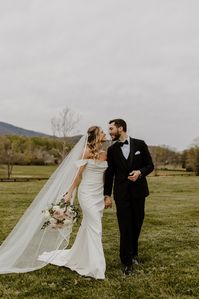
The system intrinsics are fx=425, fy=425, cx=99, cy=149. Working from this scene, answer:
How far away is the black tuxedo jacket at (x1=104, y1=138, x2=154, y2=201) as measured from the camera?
7.79 metres

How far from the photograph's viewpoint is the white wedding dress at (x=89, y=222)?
24.5 feet

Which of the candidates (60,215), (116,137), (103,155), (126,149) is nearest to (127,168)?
(126,149)

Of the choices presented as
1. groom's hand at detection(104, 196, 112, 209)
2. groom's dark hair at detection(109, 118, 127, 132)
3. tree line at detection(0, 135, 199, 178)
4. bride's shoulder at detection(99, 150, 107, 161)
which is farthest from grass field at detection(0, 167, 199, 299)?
tree line at detection(0, 135, 199, 178)

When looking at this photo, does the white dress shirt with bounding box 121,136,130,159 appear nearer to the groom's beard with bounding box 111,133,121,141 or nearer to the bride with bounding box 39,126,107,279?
the groom's beard with bounding box 111,133,121,141

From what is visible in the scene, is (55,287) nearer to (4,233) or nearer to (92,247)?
(92,247)

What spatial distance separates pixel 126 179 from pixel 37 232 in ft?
6.37

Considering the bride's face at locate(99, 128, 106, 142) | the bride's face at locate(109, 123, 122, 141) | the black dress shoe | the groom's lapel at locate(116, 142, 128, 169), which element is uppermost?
the bride's face at locate(109, 123, 122, 141)

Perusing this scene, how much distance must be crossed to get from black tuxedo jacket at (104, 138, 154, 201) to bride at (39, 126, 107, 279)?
163mm

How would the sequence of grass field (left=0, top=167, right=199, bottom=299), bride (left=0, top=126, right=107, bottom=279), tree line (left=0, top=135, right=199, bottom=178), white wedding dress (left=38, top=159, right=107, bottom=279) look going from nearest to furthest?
grass field (left=0, top=167, right=199, bottom=299) → white wedding dress (left=38, top=159, right=107, bottom=279) → bride (left=0, top=126, right=107, bottom=279) → tree line (left=0, top=135, right=199, bottom=178)

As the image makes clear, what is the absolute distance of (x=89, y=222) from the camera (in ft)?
25.0

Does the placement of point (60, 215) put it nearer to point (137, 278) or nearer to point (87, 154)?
point (87, 154)

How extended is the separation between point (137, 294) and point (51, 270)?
198 centimetres

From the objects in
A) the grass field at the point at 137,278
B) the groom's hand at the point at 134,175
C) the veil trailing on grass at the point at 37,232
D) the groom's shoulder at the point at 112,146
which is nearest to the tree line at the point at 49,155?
the grass field at the point at 137,278

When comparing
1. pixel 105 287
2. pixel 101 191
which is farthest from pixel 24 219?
pixel 105 287
